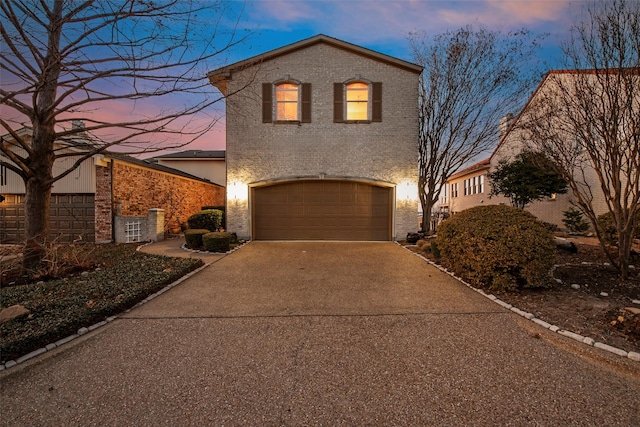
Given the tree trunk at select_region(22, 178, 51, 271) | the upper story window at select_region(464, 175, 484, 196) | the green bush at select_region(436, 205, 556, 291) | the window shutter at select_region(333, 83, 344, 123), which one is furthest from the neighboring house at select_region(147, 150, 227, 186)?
the upper story window at select_region(464, 175, 484, 196)

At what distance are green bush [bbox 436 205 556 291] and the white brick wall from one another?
5275 mm

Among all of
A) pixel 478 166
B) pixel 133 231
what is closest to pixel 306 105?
pixel 133 231

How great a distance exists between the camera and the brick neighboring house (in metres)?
7.22

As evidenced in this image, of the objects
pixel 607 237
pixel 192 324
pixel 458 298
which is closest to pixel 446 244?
pixel 458 298

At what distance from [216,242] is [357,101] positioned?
7292mm

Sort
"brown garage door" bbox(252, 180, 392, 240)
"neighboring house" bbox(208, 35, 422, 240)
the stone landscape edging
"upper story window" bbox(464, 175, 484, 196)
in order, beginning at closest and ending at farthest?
the stone landscape edging, "neighboring house" bbox(208, 35, 422, 240), "brown garage door" bbox(252, 180, 392, 240), "upper story window" bbox(464, 175, 484, 196)

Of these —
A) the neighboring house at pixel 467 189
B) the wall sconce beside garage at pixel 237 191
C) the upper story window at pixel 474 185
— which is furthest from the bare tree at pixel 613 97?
the upper story window at pixel 474 185

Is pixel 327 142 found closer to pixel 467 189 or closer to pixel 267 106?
pixel 267 106

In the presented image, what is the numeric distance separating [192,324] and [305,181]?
7.50 meters

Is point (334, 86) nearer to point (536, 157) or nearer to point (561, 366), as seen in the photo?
point (536, 157)

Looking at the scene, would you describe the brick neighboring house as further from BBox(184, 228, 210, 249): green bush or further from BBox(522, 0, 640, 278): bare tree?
BBox(184, 228, 210, 249): green bush

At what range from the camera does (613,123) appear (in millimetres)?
4836

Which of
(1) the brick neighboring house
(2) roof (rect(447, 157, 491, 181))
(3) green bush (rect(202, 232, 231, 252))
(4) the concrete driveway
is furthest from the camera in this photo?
(2) roof (rect(447, 157, 491, 181))

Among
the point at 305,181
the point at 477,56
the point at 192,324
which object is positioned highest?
the point at 477,56
